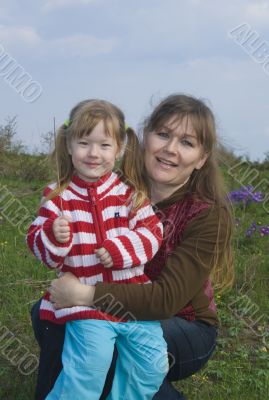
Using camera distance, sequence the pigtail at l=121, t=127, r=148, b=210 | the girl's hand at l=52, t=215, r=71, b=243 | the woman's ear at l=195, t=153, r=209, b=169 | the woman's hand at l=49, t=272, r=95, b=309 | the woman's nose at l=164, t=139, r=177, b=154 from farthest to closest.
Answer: the woman's ear at l=195, t=153, r=209, b=169, the woman's nose at l=164, t=139, r=177, b=154, the pigtail at l=121, t=127, r=148, b=210, the woman's hand at l=49, t=272, r=95, b=309, the girl's hand at l=52, t=215, r=71, b=243

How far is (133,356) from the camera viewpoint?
2680 mm

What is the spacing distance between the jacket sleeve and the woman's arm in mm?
134

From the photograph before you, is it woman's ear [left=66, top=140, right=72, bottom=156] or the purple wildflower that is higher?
the purple wildflower

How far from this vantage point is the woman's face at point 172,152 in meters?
2.98

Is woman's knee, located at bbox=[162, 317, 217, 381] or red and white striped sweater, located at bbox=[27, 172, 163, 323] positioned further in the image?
woman's knee, located at bbox=[162, 317, 217, 381]

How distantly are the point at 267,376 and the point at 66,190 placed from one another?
81.1 inches

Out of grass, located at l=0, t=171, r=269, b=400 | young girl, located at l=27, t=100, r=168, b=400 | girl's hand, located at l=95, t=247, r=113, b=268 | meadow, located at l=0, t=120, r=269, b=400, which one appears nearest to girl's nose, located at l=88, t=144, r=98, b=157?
young girl, located at l=27, t=100, r=168, b=400

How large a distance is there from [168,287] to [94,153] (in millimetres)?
660

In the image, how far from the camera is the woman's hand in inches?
103

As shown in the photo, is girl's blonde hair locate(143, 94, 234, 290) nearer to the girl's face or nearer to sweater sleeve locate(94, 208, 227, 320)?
sweater sleeve locate(94, 208, 227, 320)

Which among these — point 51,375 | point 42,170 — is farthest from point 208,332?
point 42,170

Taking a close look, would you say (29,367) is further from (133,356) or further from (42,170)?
(42,170)

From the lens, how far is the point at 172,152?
297 centimetres

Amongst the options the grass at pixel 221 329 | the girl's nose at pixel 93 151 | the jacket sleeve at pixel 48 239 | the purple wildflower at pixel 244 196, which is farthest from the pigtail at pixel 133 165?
the purple wildflower at pixel 244 196
